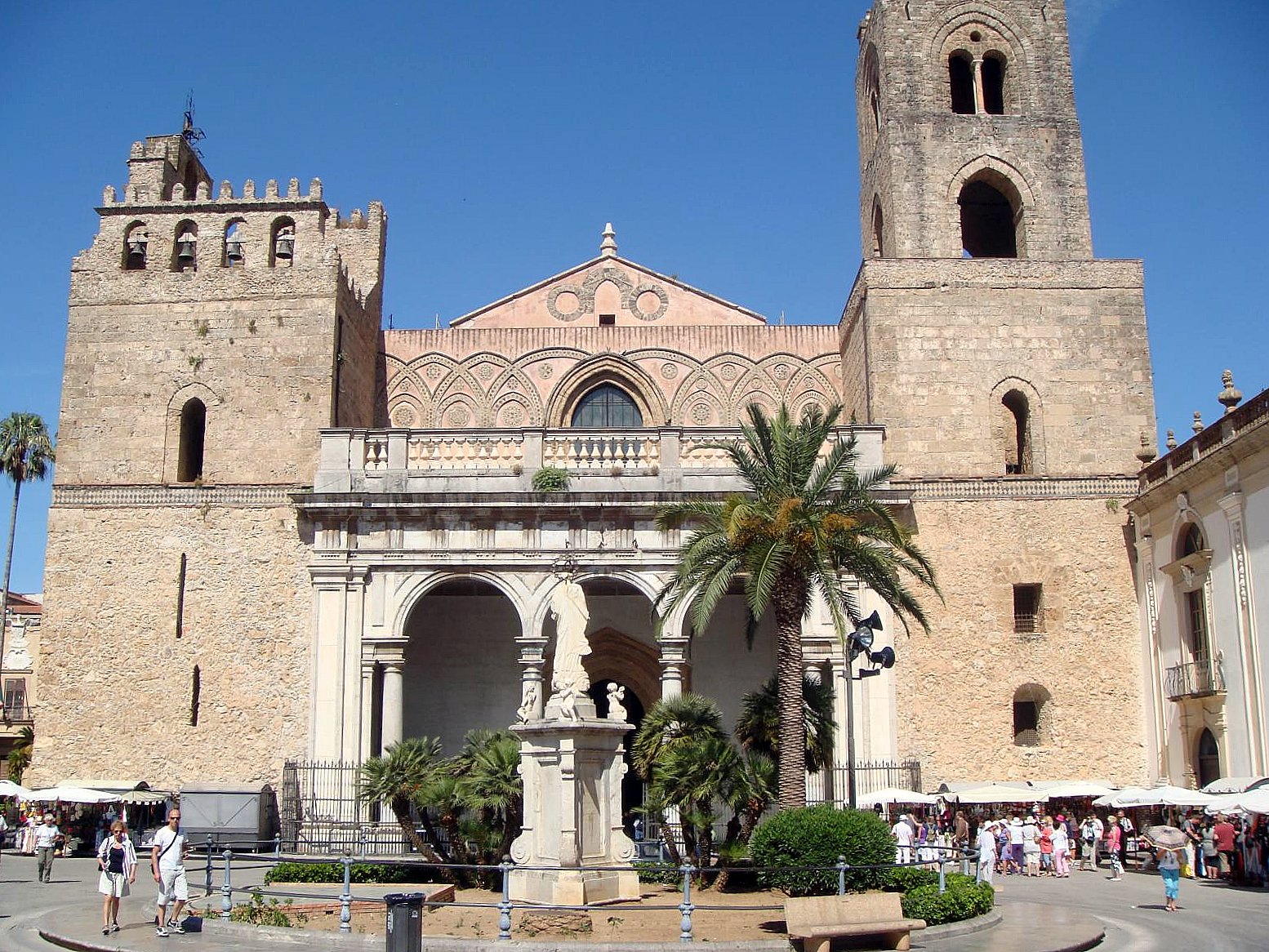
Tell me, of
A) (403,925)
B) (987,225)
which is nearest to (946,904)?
(403,925)

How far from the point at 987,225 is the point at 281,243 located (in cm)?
1818

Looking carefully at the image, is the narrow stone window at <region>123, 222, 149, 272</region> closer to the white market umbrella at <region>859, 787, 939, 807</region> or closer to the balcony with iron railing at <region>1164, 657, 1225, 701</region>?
the white market umbrella at <region>859, 787, 939, 807</region>

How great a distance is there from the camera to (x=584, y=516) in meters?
27.6

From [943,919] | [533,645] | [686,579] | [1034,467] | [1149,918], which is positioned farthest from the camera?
[1034,467]

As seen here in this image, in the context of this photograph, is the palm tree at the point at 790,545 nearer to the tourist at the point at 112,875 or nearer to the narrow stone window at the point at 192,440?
the tourist at the point at 112,875

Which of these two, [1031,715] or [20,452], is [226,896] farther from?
[20,452]

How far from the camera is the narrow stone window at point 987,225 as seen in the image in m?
35.3

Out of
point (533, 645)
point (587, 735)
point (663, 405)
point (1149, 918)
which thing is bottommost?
point (1149, 918)

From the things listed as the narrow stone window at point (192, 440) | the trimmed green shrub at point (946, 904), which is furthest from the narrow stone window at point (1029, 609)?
the narrow stone window at point (192, 440)

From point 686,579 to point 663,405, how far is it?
12.7 meters

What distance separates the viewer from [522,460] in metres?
28.2

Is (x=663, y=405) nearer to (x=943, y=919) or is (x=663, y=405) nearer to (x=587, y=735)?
(x=587, y=735)

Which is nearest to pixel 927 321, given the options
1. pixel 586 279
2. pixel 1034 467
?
pixel 1034 467

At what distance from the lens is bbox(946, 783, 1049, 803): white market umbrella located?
25938mm
